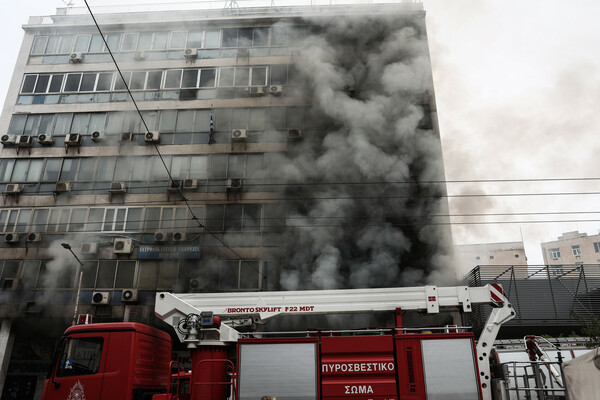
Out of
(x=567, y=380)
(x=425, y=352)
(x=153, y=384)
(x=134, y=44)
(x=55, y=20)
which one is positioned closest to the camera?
(x=567, y=380)

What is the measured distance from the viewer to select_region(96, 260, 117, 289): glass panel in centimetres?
1928

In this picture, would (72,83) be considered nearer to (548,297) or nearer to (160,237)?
(160,237)

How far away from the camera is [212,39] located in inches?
932

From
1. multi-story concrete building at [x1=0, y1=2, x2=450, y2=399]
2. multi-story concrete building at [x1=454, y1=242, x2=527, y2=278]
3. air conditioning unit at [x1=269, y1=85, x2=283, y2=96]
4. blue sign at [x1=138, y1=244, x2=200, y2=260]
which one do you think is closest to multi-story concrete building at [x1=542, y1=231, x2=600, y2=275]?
multi-story concrete building at [x1=454, y1=242, x2=527, y2=278]

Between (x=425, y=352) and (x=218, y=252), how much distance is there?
14.2 metres

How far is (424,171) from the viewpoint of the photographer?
18.9 meters

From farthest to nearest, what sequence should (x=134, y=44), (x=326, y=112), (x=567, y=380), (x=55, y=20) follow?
(x=55, y=20) → (x=134, y=44) → (x=326, y=112) → (x=567, y=380)

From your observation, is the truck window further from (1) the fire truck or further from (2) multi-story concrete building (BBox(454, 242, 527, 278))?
(2) multi-story concrete building (BBox(454, 242, 527, 278))

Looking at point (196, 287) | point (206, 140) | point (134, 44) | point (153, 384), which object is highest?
point (134, 44)

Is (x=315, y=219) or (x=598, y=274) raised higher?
(x=315, y=219)

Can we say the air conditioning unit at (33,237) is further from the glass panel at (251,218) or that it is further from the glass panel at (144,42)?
the glass panel at (144,42)

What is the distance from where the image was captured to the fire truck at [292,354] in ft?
A: 20.8

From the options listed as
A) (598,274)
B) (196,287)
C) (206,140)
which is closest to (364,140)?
(206,140)

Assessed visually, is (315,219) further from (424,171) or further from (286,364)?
(286,364)
